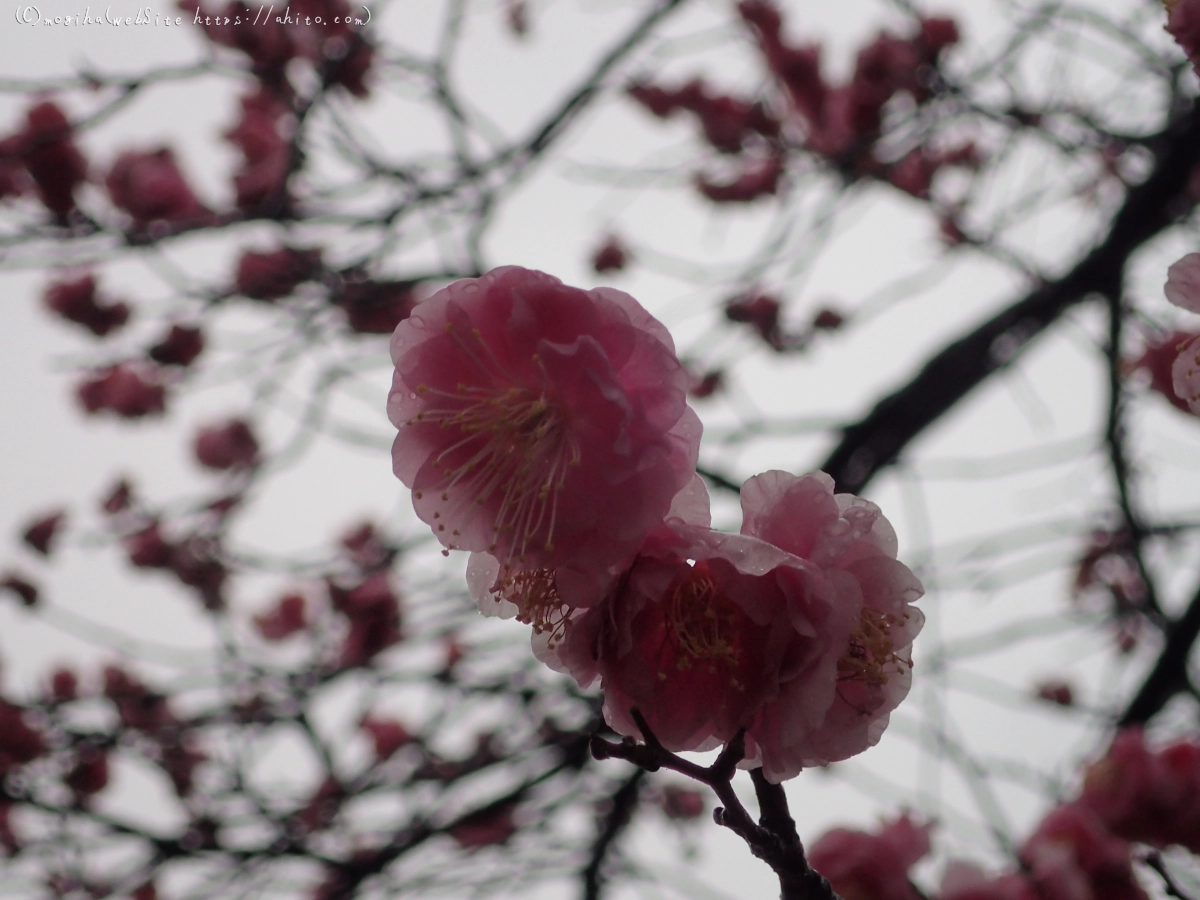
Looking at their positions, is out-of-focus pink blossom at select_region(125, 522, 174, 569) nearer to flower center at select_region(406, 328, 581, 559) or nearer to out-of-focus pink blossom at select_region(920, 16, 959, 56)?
flower center at select_region(406, 328, 581, 559)

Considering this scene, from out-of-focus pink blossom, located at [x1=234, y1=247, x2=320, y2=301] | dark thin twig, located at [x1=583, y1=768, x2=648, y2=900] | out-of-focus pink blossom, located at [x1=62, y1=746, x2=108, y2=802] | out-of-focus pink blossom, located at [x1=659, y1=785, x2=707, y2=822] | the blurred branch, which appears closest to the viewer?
dark thin twig, located at [x1=583, y1=768, x2=648, y2=900]

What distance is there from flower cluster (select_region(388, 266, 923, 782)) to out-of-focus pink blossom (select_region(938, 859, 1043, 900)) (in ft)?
1.50

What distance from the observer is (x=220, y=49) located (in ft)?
11.0

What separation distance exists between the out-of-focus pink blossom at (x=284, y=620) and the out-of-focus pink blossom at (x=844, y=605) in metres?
4.25

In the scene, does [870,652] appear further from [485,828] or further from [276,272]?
[276,272]

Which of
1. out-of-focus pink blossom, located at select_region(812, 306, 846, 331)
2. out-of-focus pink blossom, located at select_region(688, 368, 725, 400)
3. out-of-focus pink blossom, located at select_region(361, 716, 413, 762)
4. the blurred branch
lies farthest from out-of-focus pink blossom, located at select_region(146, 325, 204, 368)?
out-of-focus pink blossom, located at select_region(812, 306, 846, 331)

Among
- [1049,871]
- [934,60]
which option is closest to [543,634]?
[1049,871]

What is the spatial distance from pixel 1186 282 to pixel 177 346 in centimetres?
349

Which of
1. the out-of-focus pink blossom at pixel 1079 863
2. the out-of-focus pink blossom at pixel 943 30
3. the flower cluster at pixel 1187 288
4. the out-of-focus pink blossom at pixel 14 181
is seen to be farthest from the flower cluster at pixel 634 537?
the out-of-focus pink blossom at pixel 14 181

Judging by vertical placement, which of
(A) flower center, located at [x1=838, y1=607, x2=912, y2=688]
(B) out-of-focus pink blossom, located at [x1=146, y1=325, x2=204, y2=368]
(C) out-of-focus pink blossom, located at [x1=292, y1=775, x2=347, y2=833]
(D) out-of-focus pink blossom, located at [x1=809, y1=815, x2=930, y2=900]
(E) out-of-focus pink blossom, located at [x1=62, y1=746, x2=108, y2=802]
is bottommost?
(D) out-of-focus pink blossom, located at [x1=809, y1=815, x2=930, y2=900]

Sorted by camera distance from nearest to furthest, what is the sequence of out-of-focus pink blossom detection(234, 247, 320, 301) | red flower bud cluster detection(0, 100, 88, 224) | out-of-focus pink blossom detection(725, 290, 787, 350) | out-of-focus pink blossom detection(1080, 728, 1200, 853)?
1. out-of-focus pink blossom detection(1080, 728, 1200, 853)
2. out-of-focus pink blossom detection(234, 247, 320, 301)
3. red flower bud cluster detection(0, 100, 88, 224)
4. out-of-focus pink blossom detection(725, 290, 787, 350)

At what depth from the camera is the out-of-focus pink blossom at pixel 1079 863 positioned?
123 centimetres

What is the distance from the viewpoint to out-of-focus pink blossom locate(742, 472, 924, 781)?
2.63 ft

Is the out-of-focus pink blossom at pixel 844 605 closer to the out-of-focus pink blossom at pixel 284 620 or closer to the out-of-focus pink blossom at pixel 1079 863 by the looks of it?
the out-of-focus pink blossom at pixel 1079 863
